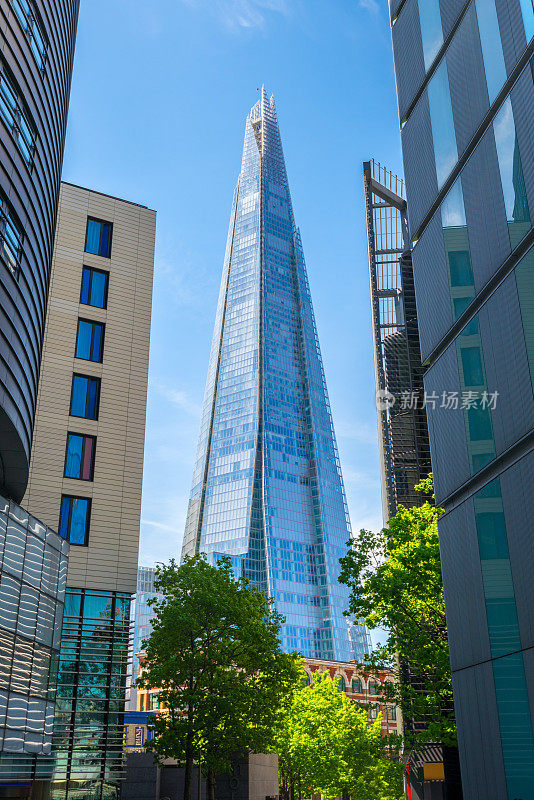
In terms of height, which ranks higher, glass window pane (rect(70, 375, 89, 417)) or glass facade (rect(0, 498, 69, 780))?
glass window pane (rect(70, 375, 89, 417))

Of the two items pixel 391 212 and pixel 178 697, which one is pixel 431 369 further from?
pixel 391 212

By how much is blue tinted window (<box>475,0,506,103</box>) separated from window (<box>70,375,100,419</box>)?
23.2m

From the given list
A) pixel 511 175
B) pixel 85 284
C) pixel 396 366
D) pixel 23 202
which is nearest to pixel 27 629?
pixel 23 202

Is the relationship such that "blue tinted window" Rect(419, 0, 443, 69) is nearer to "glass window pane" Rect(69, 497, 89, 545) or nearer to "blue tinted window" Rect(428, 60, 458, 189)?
"blue tinted window" Rect(428, 60, 458, 189)

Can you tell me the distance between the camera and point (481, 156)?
622 inches

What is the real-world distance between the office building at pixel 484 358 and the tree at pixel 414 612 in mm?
9160

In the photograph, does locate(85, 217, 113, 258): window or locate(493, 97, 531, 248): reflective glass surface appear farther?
locate(85, 217, 113, 258): window

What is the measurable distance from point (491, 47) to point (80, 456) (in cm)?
2359

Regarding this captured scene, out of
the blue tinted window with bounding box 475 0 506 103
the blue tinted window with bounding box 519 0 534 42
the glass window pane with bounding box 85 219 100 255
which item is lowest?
the blue tinted window with bounding box 519 0 534 42

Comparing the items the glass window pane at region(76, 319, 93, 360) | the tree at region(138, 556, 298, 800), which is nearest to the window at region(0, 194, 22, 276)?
the glass window pane at region(76, 319, 93, 360)

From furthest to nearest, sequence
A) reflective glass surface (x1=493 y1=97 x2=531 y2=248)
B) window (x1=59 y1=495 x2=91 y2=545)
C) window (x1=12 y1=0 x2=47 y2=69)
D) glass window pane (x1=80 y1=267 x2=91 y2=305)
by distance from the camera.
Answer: glass window pane (x1=80 y1=267 x2=91 y2=305) → window (x1=59 y1=495 x2=91 y2=545) → window (x1=12 y1=0 x2=47 y2=69) → reflective glass surface (x1=493 y1=97 x2=531 y2=248)

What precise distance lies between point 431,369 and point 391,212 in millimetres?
45789

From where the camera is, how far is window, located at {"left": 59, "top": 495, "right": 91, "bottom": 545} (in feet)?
103

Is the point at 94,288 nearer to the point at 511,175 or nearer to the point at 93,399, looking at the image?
the point at 93,399
